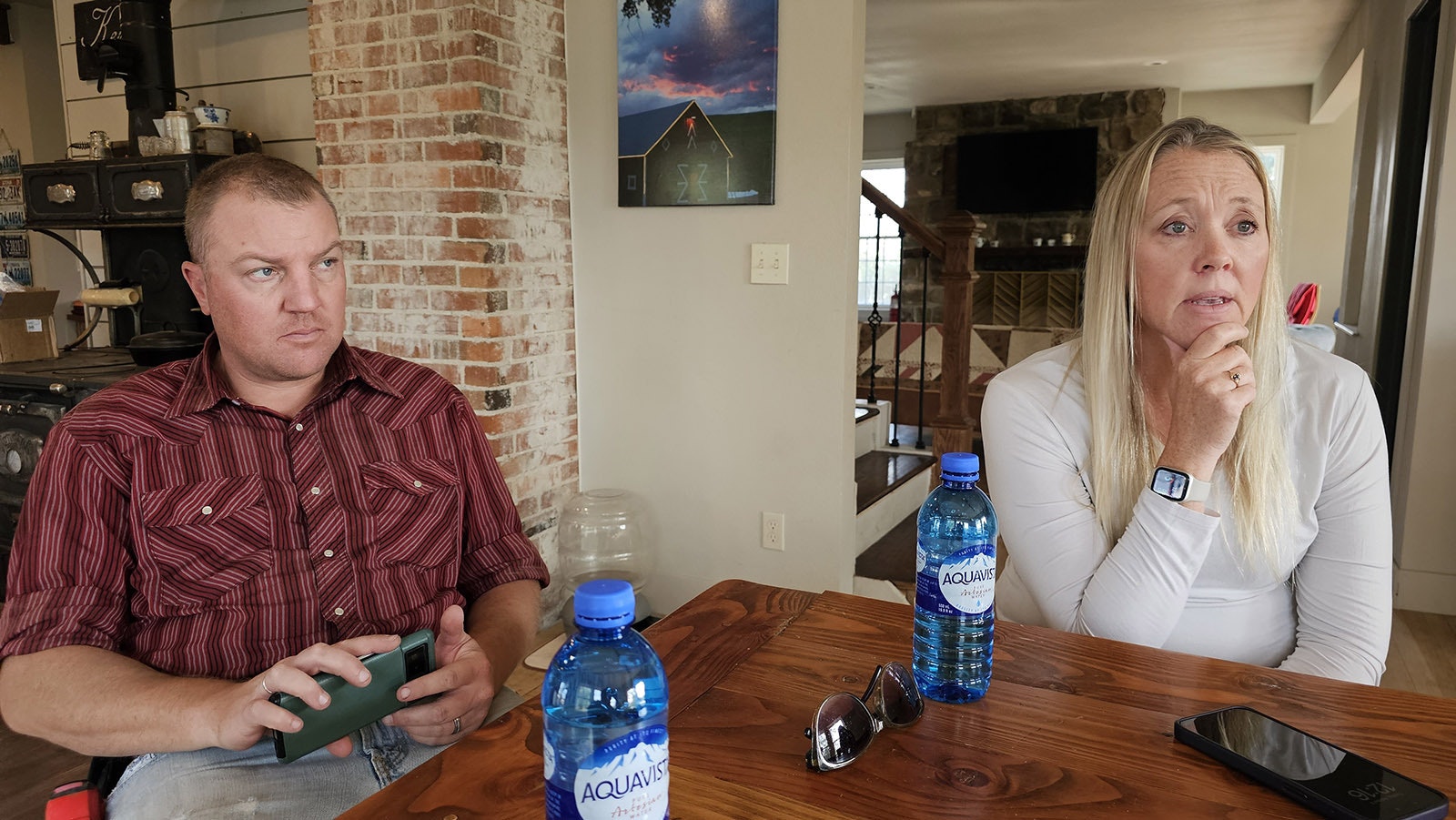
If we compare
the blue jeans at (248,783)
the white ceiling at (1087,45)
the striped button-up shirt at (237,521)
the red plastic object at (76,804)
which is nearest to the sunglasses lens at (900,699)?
the blue jeans at (248,783)

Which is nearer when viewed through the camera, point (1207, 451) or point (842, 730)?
point (842, 730)

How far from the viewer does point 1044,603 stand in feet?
4.18

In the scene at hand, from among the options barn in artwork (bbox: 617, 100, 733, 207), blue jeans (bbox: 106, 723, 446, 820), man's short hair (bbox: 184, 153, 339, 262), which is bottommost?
blue jeans (bbox: 106, 723, 446, 820)

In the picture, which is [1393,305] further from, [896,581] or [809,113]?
[809,113]

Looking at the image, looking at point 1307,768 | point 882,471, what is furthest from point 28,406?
point 1307,768

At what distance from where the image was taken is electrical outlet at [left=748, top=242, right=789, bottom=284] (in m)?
2.66

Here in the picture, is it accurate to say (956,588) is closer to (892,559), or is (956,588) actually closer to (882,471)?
(892,559)

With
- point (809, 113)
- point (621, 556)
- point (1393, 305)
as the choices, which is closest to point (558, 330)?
point (621, 556)

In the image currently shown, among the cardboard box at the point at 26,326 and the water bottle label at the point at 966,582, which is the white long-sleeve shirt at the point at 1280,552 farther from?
the cardboard box at the point at 26,326

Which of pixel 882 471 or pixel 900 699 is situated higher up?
pixel 900 699

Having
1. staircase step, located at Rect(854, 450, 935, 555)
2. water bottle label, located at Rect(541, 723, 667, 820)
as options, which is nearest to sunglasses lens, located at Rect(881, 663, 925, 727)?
water bottle label, located at Rect(541, 723, 667, 820)

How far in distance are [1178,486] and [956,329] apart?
2.69m

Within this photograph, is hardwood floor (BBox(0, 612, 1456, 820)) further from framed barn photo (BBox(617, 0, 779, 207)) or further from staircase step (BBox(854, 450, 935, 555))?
framed barn photo (BBox(617, 0, 779, 207))

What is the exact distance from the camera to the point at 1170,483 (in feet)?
3.81
